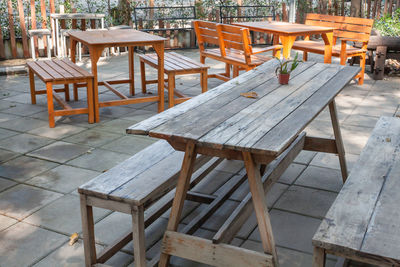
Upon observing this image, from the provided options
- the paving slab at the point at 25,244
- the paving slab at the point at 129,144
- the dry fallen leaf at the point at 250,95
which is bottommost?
the paving slab at the point at 25,244

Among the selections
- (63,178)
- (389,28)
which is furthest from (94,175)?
(389,28)

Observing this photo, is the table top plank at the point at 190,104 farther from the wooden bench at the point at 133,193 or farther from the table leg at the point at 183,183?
the wooden bench at the point at 133,193

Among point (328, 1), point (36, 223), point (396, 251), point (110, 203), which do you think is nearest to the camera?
point (396, 251)

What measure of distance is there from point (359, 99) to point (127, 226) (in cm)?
411

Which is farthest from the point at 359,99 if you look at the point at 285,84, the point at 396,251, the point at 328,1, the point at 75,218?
the point at 328,1

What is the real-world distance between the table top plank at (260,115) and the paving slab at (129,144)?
65.2 inches

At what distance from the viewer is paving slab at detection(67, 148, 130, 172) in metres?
4.20

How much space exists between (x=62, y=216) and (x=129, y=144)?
1497mm

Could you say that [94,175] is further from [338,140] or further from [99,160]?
[338,140]

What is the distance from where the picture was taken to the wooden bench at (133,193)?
245 cm

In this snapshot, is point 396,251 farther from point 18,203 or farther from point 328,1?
point 328,1

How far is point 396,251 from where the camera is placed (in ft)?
6.34

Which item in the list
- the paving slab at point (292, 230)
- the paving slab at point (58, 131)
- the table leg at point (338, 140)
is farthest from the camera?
the paving slab at point (58, 131)

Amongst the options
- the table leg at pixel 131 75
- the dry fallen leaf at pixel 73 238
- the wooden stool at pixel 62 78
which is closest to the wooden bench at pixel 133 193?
the dry fallen leaf at pixel 73 238
